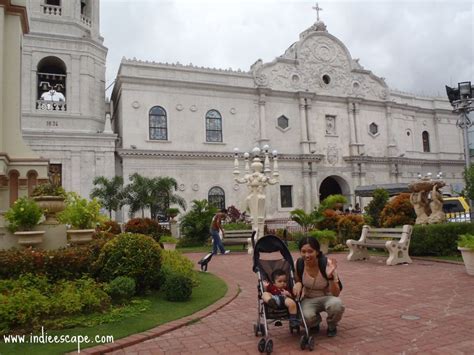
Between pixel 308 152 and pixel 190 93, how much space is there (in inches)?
380

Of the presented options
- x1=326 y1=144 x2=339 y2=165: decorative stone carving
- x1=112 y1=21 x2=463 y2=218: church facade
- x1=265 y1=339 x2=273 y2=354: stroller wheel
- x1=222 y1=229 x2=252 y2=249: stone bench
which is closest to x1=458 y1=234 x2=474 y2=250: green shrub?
x1=265 y1=339 x2=273 y2=354: stroller wheel

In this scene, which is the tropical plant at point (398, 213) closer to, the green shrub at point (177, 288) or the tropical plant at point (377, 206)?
the tropical plant at point (377, 206)

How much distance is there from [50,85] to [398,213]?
67.0 ft

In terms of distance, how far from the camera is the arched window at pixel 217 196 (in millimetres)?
27031

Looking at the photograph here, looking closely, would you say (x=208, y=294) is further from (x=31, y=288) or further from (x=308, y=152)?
(x=308, y=152)

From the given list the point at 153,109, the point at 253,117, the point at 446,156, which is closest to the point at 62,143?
the point at 153,109

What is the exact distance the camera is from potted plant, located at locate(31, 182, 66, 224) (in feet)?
26.9

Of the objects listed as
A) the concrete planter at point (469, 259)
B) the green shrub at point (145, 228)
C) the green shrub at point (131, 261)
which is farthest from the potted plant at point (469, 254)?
the green shrub at point (145, 228)

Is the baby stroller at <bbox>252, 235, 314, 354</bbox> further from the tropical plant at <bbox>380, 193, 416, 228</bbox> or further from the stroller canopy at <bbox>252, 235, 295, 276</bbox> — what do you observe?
the tropical plant at <bbox>380, 193, 416, 228</bbox>

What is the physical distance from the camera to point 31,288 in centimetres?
620

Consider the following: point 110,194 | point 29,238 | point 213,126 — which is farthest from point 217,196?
point 29,238

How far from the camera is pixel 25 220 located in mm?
7688

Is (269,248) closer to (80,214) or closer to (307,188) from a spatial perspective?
(80,214)

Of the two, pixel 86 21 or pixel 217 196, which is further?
pixel 217 196
